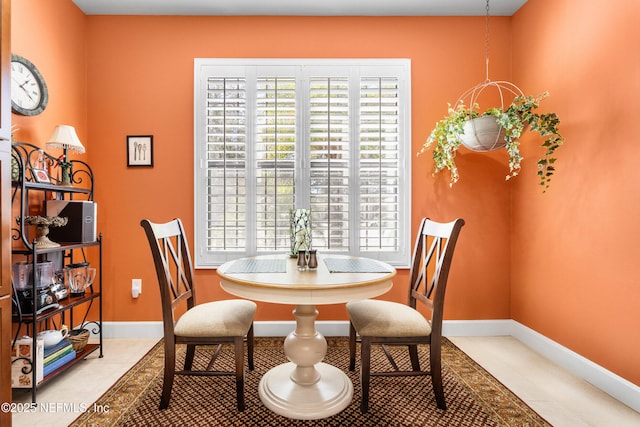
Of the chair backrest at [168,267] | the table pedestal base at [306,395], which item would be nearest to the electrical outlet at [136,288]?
the chair backrest at [168,267]

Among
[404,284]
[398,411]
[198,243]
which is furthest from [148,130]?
[398,411]

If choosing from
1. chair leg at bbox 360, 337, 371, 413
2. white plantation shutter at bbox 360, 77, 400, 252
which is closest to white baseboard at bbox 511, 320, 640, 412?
white plantation shutter at bbox 360, 77, 400, 252

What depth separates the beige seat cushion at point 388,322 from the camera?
5.58 ft

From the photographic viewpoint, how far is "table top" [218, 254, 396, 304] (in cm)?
143

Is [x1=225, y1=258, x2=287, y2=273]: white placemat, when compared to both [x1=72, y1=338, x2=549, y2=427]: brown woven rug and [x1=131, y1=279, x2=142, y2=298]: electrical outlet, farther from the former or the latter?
[x1=131, y1=279, x2=142, y2=298]: electrical outlet

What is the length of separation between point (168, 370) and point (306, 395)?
2.47 feet

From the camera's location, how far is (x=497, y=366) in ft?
7.54

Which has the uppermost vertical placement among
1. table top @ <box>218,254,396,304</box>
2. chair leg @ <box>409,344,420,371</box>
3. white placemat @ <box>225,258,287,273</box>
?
white placemat @ <box>225,258,287,273</box>

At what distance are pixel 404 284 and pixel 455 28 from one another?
2313 millimetres

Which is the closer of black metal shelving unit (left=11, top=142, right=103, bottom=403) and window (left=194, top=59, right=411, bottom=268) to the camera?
black metal shelving unit (left=11, top=142, right=103, bottom=403)

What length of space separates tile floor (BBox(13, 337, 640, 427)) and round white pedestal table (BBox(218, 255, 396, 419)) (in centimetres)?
108

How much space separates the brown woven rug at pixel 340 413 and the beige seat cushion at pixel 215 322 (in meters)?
0.44

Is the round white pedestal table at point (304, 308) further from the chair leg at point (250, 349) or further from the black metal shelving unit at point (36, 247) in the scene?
the black metal shelving unit at point (36, 247)

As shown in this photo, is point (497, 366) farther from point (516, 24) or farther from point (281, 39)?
point (281, 39)
